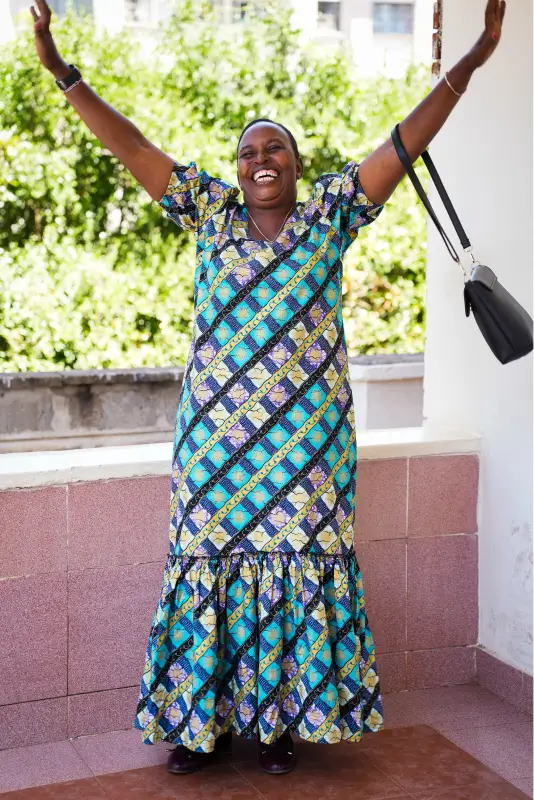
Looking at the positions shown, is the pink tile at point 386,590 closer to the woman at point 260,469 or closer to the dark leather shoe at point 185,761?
the woman at point 260,469

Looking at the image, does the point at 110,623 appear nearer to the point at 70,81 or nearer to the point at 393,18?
the point at 70,81

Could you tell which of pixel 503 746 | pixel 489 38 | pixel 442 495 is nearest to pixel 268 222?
pixel 489 38

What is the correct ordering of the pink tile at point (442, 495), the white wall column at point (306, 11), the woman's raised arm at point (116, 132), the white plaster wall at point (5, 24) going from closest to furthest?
the woman's raised arm at point (116, 132), the pink tile at point (442, 495), the white plaster wall at point (5, 24), the white wall column at point (306, 11)

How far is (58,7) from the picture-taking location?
31.8 ft

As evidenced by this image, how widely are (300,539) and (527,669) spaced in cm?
107

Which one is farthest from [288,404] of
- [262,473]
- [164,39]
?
[164,39]

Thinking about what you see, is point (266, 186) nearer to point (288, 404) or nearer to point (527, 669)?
point (288, 404)

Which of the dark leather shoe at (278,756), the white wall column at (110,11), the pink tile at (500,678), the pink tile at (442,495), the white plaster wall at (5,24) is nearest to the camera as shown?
the dark leather shoe at (278,756)

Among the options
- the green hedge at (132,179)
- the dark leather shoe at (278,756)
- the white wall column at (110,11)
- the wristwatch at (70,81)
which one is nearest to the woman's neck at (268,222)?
the wristwatch at (70,81)

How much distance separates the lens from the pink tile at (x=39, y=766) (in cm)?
284

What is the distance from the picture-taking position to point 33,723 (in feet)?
10.1

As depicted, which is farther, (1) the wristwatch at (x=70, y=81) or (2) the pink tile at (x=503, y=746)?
(2) the pink tile at (x=503, y=746)

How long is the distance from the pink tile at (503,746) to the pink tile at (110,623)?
951 mm

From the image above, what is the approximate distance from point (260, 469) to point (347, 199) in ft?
2.44
